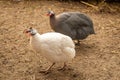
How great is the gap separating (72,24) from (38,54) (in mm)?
627

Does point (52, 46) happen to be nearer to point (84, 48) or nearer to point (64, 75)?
point (64, 75)

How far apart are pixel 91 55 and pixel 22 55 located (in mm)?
950

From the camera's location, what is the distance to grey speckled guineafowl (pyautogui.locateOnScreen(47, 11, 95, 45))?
156 inches

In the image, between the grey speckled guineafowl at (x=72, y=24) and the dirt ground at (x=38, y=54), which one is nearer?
the dirt ground at (x=38, y=54)

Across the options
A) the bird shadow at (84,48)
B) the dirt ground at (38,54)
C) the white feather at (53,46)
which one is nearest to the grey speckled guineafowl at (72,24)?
the bird shadow at (84,48)

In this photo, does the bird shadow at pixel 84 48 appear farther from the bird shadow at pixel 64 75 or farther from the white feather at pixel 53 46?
the white feather at pixel 53 46

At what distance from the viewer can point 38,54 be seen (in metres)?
4.01

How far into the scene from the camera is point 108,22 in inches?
197

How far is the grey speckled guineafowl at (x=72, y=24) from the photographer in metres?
3.95

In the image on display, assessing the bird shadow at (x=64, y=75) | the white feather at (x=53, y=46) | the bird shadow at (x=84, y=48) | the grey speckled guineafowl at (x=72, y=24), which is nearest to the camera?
the white feather at (x=53, y=46)

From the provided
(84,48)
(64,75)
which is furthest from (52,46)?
(84,48)

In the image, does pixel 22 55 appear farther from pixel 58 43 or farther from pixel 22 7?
pixel 22 7

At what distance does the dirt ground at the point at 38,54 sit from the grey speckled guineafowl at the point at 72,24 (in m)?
0.27

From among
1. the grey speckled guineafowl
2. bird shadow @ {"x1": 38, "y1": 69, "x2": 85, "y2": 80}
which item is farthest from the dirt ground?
the grey speckled guineafowl
